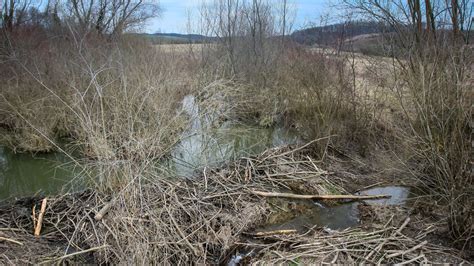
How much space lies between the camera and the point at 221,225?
6133 mm

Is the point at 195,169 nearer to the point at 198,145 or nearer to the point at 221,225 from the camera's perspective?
the point at 198,145

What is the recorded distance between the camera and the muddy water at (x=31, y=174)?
28.7 ft

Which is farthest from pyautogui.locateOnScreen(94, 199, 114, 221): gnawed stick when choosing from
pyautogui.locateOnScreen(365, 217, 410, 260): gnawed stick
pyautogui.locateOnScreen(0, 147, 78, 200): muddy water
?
pyautogui.locateOnScreen(365, 217, 410, 260): gnawed stick

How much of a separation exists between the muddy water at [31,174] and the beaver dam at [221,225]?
1.88 m

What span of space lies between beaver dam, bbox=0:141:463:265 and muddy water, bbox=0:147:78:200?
188cm

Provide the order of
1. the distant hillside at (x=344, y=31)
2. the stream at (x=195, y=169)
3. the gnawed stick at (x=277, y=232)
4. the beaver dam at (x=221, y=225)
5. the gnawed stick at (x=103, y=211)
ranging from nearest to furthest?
the beaver dam at (x=221, y=225) → the gnawed stick at (x=103, y=211) → the gnawed stick at (x=277, y=232) → the stream at (x=195, y=169) → the distant hillside at (x=344, y=31)

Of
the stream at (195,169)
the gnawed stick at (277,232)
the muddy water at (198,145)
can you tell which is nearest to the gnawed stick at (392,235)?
the stream at (195,169)

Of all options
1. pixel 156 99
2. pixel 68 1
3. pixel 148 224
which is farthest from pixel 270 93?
pixel 68 1

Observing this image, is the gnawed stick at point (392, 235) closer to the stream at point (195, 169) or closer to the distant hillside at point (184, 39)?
the stream at point (195, 169)

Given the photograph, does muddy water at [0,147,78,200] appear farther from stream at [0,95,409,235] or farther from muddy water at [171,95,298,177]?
muddy water at [171,95,298,177]

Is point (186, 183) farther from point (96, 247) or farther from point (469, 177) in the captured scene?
point (469, 177)

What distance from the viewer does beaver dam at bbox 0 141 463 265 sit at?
209 inches

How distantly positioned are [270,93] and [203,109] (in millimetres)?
6658

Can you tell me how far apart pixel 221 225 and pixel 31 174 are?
5898mm
